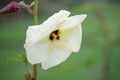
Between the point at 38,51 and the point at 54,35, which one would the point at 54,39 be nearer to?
the point at 54,35

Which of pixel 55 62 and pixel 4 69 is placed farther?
pixel 4 69

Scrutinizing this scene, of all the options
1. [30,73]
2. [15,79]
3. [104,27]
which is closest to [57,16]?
[30,73]

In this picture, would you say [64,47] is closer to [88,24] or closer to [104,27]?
[104,27]

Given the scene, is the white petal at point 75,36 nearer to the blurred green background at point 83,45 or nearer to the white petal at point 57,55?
the white petal at point 57,55

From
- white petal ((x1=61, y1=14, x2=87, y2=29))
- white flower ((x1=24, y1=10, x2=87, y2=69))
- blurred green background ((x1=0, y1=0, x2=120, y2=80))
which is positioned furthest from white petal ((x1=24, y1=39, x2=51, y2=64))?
blurred green background ((x1=0, y1=0, x2=120, y2=80))

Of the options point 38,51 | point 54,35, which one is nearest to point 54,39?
point 54,35

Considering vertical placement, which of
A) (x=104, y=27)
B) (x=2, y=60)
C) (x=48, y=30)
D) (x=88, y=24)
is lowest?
(x=88, y=24)

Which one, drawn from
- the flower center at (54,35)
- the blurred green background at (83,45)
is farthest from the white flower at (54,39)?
the blurred green background at (83,45)
